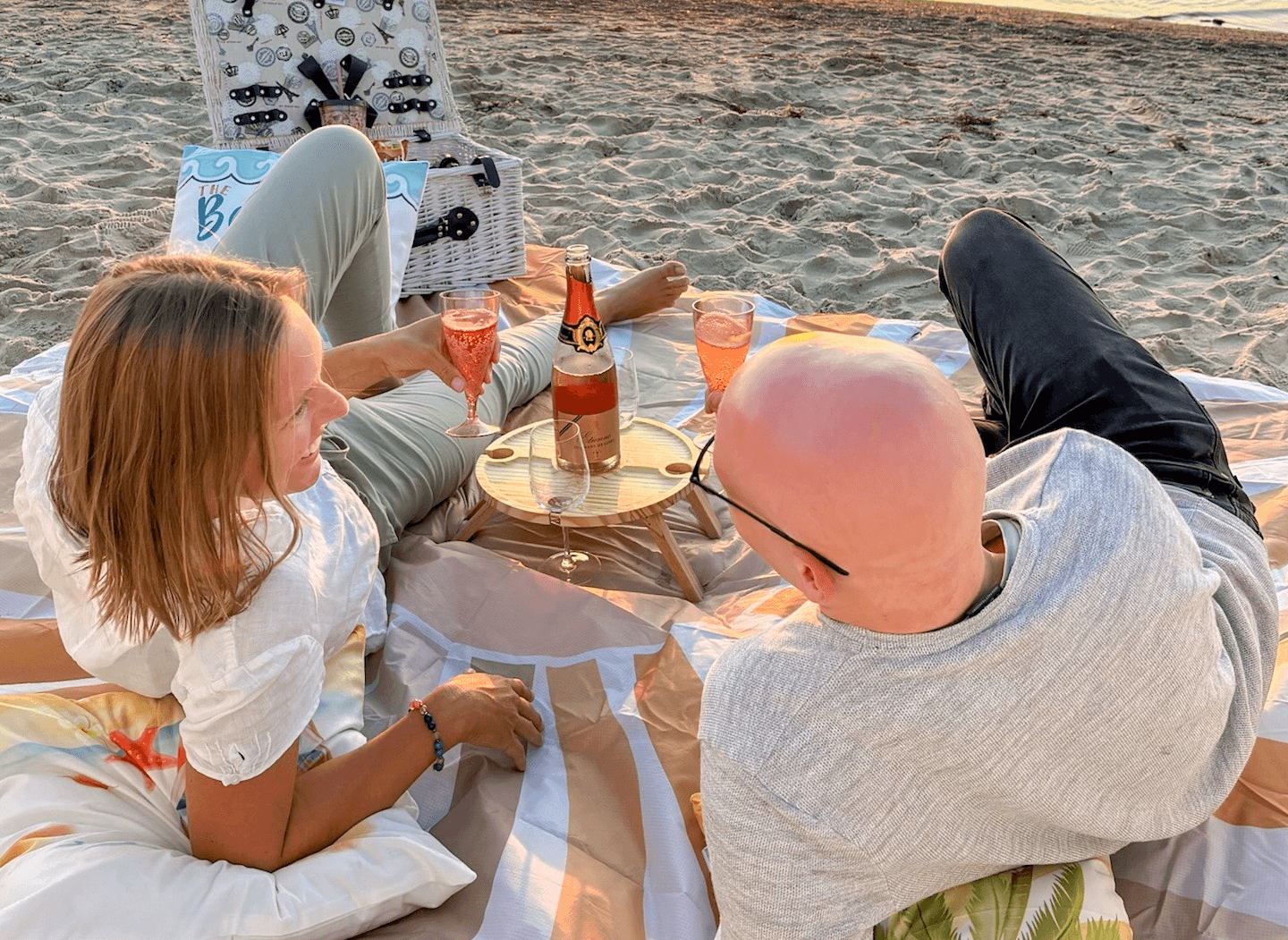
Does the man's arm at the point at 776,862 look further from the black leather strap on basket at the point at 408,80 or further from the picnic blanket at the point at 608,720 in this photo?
the black leather strap on basket at the point at 408,80

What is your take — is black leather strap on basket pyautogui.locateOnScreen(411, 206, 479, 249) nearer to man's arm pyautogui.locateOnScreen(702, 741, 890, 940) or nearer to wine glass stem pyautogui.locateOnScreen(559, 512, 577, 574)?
wine glass stem pyautogui.locateOnScreen(559, 512, 577, 574)

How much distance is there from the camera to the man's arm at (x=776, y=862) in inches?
43.2

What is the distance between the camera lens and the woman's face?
1356mm

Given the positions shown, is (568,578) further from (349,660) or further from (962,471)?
(962,471)

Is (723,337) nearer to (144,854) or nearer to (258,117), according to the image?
(144,854)

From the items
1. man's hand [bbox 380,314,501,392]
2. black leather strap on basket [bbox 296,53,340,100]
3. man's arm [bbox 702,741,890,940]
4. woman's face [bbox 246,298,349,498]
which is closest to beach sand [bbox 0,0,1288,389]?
black leather strap on basket [bbox 296,53,340,100]

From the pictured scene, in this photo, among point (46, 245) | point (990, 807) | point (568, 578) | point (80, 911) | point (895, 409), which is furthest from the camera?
point (46, 245)

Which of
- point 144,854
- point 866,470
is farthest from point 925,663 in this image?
point 144,854

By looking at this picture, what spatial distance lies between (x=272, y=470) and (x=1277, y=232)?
4.26m

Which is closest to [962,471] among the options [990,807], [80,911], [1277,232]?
[990,807]

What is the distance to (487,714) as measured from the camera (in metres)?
1.70

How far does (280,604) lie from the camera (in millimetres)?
1352

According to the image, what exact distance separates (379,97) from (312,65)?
26 cm

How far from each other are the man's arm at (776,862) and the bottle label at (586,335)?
1.25m
